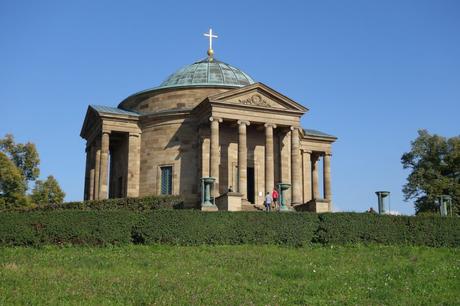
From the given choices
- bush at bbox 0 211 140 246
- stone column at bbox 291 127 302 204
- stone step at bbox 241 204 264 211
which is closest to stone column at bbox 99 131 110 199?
stone step at bbox 241 204 264 211

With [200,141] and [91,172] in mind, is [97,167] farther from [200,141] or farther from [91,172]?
[200,141]

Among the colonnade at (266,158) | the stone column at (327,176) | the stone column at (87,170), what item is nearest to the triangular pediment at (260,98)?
the colonnade at (266,158)

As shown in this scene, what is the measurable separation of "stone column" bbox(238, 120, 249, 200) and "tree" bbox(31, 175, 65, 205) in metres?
31.2

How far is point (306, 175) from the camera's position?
4697cm

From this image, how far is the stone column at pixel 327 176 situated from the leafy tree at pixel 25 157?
2961 centimetres

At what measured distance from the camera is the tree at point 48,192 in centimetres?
6191

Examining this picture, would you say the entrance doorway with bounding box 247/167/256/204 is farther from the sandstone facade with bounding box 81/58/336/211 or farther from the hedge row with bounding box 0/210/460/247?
the hedge row with bounding box 0/210/460/247

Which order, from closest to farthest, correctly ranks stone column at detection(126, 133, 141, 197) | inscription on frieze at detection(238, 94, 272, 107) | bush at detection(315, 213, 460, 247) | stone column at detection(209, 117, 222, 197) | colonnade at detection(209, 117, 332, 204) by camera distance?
1. bush at detection(315, 213, 460, 247)
2. stone column at detection(209, 117, 222, 197)
3. colonnade at detection(209, 117, 332, 204)
4. inscription on frieze at detection(238, 94, 272, 107)
5. stone column at detection(126, 133, 141, 197)

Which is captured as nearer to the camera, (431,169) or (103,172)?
(103,172)

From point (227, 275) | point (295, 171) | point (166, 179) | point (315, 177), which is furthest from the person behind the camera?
point (315, 177)

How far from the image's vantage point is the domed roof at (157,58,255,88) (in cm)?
4441

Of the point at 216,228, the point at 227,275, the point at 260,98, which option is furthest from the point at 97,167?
the point at 227,275

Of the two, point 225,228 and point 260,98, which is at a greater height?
point 260,98

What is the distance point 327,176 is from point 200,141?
12.9 metres
